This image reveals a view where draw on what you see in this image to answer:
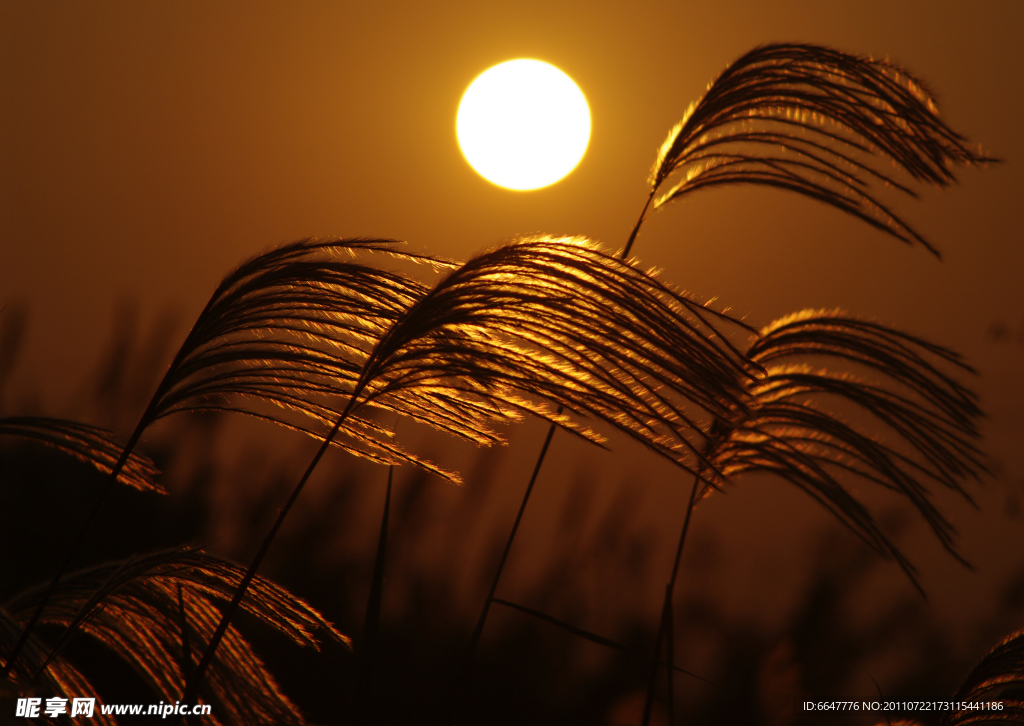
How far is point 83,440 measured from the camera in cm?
108

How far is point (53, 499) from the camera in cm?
208

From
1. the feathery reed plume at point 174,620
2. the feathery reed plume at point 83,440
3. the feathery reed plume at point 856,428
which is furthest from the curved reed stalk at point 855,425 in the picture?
the feathery reed plume at point 83,440

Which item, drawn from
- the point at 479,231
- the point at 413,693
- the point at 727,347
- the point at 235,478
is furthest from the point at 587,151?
the point at 727,347

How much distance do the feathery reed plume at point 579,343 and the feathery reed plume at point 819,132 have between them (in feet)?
1.50

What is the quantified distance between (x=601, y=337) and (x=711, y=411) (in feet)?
0.43

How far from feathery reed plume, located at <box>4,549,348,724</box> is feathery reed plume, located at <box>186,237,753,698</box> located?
0.18m

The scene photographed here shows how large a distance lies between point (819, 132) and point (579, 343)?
657mm

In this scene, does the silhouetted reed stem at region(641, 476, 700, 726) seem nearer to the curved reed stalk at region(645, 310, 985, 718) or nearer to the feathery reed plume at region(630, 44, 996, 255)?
the curved reed stalk at region(645, 310, 985, 718)

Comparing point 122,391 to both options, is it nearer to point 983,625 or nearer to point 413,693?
point 413,693

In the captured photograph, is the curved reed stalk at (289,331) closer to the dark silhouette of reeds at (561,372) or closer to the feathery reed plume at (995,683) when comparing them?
the dark silhouette of reeds at (561,372)

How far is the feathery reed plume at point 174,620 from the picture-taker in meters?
0.97

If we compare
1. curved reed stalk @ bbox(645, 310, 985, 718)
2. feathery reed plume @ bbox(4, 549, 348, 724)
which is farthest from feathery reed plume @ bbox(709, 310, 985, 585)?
feathery reed plume @ bbox(4, 549, 348, 724)

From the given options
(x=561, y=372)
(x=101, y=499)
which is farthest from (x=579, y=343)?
(x=101, y=499)

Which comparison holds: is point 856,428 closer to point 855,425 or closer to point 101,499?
point 855,425
